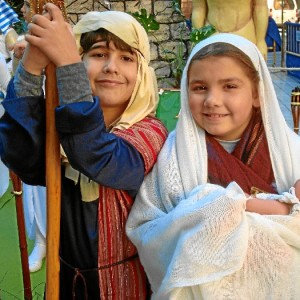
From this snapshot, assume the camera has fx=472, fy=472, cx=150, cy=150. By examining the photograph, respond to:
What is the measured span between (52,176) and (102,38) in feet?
1.46

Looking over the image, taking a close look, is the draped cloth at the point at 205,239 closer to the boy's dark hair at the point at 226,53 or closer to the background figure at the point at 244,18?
the boy's dark hair at the point at 226,53

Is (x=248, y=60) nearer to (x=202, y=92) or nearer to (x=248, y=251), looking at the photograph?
(x=202, y=92)

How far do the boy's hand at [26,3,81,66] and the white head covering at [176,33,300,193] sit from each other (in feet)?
1.27

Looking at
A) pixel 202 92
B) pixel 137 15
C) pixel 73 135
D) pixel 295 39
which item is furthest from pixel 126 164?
pixel 295 39

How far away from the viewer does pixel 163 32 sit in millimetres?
6227

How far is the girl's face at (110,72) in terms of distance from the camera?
1309 millimetres

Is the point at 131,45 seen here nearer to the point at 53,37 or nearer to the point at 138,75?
the point at 138,75

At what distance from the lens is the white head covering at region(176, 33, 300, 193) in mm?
1252

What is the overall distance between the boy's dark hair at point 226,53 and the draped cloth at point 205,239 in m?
0.25

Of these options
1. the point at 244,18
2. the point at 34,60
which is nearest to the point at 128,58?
the point at 34,60

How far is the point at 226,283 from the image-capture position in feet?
3.62

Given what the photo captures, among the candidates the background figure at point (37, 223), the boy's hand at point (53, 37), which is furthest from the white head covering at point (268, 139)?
the background figure at point (37, 223)

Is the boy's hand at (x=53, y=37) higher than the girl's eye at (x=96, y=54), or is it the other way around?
the boy's hand at (x=53, y=37)

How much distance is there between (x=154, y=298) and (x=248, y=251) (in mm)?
274
